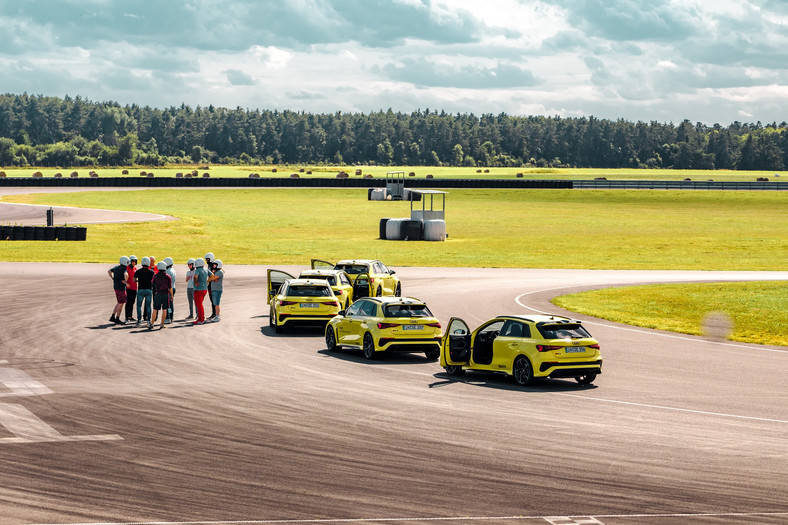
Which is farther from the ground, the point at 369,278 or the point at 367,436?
the point at 369,278

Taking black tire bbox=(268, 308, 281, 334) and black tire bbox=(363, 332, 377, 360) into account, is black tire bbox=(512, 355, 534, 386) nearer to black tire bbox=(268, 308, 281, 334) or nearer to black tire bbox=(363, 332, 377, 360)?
black tire bbox=(363, 332, 377, 360)

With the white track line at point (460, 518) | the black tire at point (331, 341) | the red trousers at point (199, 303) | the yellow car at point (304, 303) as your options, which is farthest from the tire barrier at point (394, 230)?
the white track line at point (460, 518)

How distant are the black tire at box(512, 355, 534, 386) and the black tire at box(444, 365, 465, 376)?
1.27 m

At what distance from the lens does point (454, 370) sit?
20.7 meters

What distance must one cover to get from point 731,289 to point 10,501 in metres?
32.5

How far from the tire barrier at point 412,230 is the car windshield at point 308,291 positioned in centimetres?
3865

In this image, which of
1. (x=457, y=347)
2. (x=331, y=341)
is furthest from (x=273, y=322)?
(x=457, y=347)

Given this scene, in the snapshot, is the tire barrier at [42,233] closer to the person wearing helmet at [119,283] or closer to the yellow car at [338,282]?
the person wearing helmet at [119,283]

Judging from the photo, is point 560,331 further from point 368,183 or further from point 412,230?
point 368,183

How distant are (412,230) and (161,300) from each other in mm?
38925

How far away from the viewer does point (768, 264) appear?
52656 millimetres

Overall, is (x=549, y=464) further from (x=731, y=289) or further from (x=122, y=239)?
(x=122, y=239)

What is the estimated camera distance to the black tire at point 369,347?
2273 cm

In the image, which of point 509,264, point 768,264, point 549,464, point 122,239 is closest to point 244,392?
point 549,464
